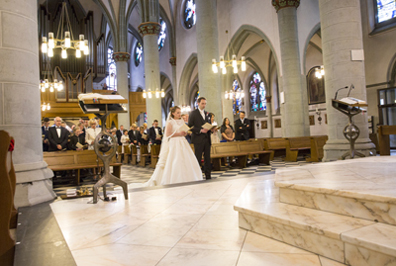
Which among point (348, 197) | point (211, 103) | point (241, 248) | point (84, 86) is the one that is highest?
point (84, 86)

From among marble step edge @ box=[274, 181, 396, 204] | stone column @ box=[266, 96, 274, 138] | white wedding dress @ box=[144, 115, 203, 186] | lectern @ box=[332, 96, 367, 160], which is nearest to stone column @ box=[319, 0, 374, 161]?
lectern @ box=[332, 96, 367, 160]

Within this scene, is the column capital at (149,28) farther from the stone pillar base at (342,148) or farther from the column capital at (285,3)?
the stone pillar base at (342,148)

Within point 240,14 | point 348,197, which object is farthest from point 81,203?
point 240,14

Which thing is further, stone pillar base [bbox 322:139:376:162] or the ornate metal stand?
stone pillar base [bbox 322:139:376:162]

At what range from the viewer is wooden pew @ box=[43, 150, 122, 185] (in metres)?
6.95

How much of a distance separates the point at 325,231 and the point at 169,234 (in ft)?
3.89

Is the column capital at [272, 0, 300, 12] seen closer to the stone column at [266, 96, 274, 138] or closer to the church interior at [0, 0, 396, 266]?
the church interior at [0, 0, 396, 266]

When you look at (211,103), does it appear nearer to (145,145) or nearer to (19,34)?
(145,145)

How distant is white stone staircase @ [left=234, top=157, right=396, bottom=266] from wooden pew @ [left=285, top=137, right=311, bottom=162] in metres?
7.28

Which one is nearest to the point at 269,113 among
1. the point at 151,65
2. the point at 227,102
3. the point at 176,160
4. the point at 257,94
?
the point at 257,94

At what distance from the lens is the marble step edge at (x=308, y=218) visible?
199cm

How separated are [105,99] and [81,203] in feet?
4.47

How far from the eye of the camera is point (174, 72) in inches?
874

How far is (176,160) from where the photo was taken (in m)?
5.87
